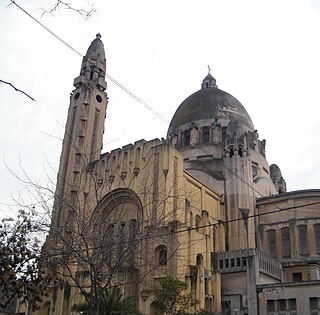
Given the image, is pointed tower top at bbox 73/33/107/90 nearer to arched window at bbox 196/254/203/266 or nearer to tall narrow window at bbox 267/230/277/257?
arched window at bbox 196/254/203/266

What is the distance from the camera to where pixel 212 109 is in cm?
4375

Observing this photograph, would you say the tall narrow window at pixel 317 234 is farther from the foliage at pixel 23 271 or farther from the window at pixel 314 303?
the foliage at pixel 23 271

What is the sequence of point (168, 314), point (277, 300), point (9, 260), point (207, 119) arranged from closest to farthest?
point (9, 260) < point (168, 314) < point (277, 300) < point (207, 119)

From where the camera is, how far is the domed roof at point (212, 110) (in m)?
43.4

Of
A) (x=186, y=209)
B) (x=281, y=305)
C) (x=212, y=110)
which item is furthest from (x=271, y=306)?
(x=212, y=110)

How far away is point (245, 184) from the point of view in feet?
111

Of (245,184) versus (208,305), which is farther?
(245,184)

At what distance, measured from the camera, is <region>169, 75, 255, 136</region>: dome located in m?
43.3

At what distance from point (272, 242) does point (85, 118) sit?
17360mm

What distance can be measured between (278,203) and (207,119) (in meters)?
13.0

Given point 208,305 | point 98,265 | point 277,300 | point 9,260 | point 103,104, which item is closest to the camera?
point 98,265

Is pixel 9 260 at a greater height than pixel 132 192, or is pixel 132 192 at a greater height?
pixel 132 192

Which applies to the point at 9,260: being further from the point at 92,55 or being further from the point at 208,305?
the point at 92,55

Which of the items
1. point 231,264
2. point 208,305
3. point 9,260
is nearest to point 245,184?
point 231,264
